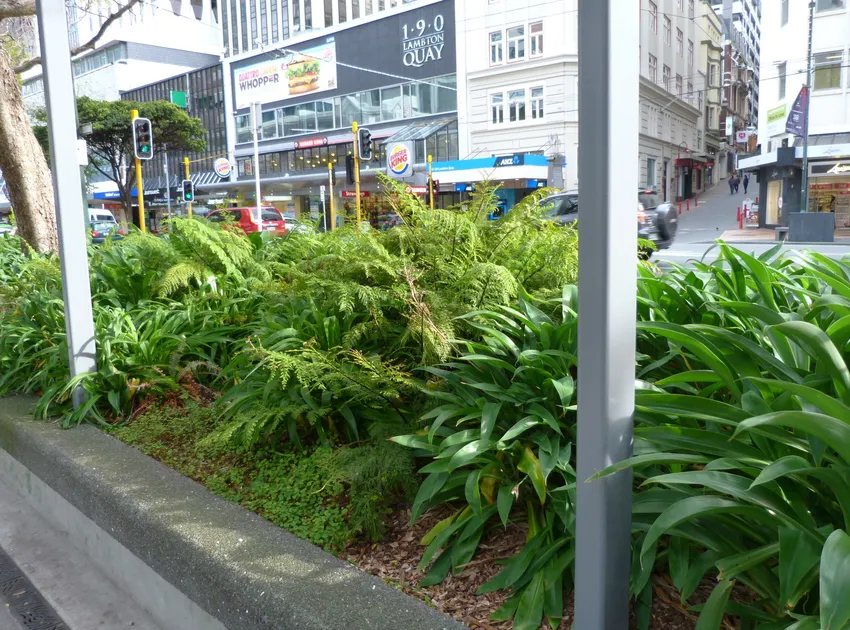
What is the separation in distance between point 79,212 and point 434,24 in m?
41.8

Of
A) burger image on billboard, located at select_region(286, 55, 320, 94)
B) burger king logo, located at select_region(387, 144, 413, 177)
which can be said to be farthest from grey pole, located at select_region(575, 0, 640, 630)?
burger image on billboard, located at select_region(286, 55, 320, 94)

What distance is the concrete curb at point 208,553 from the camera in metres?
1.90

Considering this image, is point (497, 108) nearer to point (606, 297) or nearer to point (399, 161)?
point (399, 161)

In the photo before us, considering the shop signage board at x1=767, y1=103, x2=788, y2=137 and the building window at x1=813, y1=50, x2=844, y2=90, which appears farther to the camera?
the shop signage board at x1=767, y1=103, x2=788, y2=137

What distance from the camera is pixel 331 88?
50969 millimetres

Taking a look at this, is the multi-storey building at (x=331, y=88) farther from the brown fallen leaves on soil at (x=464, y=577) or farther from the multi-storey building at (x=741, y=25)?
the brown fallen leaves on soil at (x=464, y=577)

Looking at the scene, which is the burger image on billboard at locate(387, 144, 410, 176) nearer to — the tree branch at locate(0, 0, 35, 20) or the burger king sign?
the burger king sign

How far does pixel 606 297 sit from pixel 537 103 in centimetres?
3372

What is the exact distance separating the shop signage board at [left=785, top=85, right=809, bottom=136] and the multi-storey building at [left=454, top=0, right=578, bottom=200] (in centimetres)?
688

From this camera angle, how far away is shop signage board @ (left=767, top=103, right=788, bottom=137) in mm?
17062

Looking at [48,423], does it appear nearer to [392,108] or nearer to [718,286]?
[718,286]

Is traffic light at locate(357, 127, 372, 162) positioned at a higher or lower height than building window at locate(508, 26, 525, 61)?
lower

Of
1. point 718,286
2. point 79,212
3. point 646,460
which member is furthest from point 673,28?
point 79,212

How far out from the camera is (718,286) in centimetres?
271
